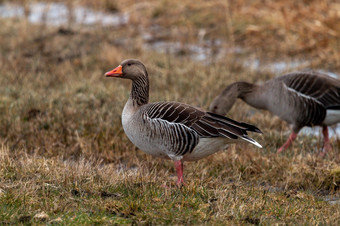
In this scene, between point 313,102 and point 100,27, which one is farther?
point 100,27

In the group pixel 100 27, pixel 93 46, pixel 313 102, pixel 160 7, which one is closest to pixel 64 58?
pixel 93 46

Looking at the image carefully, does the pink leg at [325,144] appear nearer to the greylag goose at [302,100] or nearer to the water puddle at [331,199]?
the greylag goose at [302,100]

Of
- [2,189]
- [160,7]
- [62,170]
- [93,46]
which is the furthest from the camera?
[160,7]

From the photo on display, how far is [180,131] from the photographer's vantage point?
18.7ft

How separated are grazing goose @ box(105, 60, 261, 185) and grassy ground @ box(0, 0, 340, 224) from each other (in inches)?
12.5

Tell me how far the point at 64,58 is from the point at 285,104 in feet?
20.6

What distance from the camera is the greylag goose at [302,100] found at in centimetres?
766

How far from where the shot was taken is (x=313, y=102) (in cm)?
768

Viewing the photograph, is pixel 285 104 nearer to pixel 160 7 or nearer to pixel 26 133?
pixel 26 133

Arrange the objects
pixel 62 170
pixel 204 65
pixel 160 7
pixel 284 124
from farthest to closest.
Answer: pixel 160 7, pixel 204 65, pixel 284 124, pixel 62 170

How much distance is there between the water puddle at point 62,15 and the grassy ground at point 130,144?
1.18ft

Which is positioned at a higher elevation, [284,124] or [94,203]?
[94,203]

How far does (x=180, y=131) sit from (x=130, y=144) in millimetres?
2104

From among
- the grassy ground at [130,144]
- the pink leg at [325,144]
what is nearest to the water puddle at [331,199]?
the grassy ground at [130,144]
